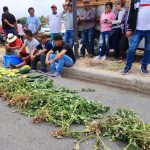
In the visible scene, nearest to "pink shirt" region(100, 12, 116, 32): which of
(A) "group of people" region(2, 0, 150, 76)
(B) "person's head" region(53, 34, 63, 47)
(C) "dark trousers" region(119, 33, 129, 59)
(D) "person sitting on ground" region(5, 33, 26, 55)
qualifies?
(A) "group of people" region(2, 0, 150, 76)

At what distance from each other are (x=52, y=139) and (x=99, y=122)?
0.70 metres

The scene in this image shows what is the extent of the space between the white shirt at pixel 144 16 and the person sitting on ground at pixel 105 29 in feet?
6.26

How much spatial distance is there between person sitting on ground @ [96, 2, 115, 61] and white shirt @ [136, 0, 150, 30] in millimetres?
1910

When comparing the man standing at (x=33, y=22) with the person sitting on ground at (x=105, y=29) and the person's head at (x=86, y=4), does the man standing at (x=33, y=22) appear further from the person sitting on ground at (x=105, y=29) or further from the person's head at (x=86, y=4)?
the person sitting on ground at (x=105, y=29)

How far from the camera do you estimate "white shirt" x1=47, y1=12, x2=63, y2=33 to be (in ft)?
34.5

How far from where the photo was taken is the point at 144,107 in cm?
559

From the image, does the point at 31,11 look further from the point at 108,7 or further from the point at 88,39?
the point at 108,7

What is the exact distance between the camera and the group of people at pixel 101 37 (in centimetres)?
687

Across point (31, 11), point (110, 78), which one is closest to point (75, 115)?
point (110, 78)

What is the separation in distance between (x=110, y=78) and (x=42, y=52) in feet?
8.80

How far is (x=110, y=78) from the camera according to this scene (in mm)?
7293

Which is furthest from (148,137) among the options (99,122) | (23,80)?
(23,80)

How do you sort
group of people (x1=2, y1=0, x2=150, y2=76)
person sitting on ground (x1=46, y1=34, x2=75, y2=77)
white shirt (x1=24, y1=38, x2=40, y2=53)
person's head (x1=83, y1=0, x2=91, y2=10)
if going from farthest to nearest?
white shirt (x1=24, y1=38, x2=40, y2=53) < person's head (x1=83, y1=0, x2=91, y2=10) < person sitting on ground (x1=46, y1=34, x2=75, y2=77) < group of people (x1=2, y1=0, x2=150, y2=76)

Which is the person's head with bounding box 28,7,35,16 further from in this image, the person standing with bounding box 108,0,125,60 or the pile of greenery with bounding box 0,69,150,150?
the pile of greenery with bounding box 0,69,150,150
